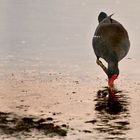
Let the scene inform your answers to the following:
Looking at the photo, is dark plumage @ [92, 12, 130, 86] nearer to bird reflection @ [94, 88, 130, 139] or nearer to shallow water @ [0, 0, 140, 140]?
bird reflection @ [94, 88, 130, 139]

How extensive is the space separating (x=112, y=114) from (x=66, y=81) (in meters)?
5.82

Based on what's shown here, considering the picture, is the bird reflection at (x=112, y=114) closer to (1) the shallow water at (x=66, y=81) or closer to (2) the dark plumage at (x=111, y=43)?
(1) the shallow water at (x=66, y=81)

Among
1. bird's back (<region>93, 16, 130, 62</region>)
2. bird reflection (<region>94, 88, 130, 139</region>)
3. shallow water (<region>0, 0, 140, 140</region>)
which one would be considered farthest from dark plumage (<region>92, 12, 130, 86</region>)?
shallow water (<region>0, 0, 140, 140</region>)

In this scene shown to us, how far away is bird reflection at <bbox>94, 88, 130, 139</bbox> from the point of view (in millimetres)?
15070

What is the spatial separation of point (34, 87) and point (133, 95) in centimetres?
407

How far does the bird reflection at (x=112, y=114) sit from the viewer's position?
15.1 m

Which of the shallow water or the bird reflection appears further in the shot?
the shallow water

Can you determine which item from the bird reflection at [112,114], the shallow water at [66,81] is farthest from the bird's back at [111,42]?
the shallow water at [66,81]

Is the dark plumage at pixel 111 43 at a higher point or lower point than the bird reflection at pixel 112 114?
higher

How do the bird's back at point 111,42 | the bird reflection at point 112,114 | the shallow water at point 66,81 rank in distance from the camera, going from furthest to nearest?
1. the bird's back at point 111,42
2. the shallow water at point 66,81
3. the bird reflection at point 112,114

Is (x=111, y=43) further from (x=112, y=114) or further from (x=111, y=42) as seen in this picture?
(x=112, y=114)

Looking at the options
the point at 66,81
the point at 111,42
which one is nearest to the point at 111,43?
the point at 111,42

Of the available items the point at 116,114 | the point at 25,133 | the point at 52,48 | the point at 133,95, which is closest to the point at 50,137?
the point at 25,133

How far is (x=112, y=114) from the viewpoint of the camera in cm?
1730
